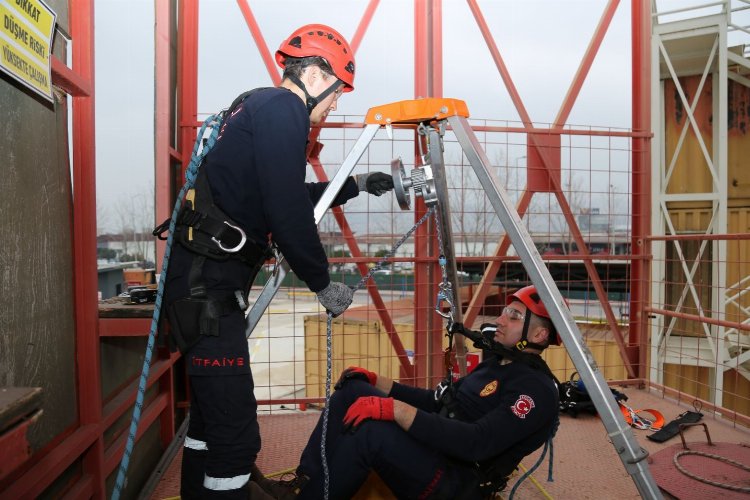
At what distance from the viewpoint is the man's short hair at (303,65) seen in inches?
73.1

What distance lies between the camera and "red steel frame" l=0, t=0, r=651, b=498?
1.72 meters

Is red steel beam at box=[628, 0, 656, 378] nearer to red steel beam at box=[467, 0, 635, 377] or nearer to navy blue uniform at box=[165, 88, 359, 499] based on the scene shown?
red steel beam at box=[467, 0, 635, 377]

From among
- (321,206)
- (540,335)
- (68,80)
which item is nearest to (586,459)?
(540,335)

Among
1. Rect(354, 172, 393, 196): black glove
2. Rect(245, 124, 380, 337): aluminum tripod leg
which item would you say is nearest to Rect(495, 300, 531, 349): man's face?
Rect(354, 172, 393, 196): black glove

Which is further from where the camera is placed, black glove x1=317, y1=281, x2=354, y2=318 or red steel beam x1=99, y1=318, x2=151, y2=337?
red steel beam x1=99, y1=318, x2=151, y2=337

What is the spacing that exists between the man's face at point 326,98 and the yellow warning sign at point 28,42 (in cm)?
83

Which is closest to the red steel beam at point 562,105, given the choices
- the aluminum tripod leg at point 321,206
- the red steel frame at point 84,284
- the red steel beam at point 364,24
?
the red steel beam at point 364,24

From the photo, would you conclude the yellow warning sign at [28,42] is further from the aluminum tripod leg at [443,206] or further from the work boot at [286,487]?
the work boot at [286,487]

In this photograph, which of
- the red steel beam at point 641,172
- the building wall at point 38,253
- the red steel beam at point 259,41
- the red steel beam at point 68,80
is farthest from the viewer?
the red steel beam at point 641,172

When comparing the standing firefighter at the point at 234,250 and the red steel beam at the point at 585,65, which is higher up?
the red steel beam at the point at 585,65

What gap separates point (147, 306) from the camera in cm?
219

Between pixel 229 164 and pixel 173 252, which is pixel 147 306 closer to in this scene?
pixel 173 252

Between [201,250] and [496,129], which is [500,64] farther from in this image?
[201,250]

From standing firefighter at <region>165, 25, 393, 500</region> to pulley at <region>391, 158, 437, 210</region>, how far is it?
0.69 metres
